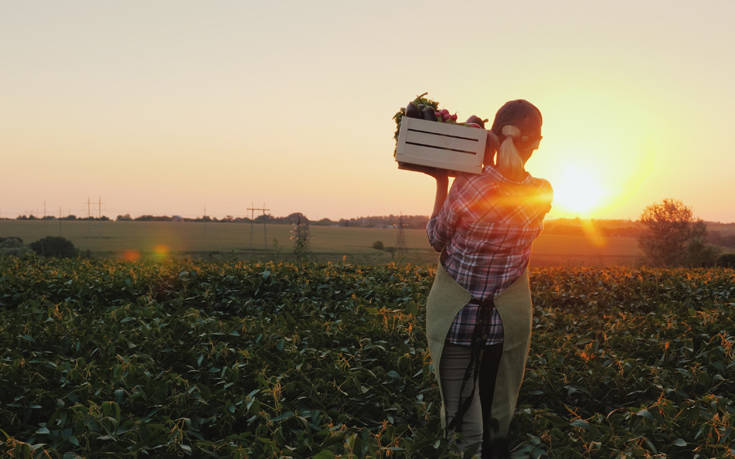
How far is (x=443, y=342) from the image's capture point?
111 inches

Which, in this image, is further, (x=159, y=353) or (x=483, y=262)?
(x=159, y=353)

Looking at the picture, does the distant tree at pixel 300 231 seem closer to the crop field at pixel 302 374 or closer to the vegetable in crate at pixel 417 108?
the crop field at pixel 302 374

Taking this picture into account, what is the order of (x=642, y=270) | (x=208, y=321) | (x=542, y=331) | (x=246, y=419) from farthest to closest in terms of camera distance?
(x=642, y=270)
(x=542, y=331)
(x=208, y=321)
(x=246, y=419)

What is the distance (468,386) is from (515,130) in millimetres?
1413

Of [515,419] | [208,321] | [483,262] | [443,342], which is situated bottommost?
[515,419]

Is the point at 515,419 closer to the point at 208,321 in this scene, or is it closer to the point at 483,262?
the point at 483,262

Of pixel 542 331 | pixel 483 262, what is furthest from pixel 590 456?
pixel 542 331

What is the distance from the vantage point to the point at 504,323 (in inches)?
113

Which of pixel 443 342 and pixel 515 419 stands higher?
pixel 443 342

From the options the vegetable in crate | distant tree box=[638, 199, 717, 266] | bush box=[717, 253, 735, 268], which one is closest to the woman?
the vegetable in crate

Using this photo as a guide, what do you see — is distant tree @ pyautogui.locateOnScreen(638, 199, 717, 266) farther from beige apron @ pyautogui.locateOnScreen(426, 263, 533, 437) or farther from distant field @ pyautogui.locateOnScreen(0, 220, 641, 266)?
beige apron @ pyautogui.locateOnScreen(426, 263, 533, 437)

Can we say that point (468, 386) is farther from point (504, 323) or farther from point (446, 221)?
point (446, 221)

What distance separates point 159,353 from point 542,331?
4571 mm

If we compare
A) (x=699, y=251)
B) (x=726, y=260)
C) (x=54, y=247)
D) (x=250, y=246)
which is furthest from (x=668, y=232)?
(x=54, y=247)
